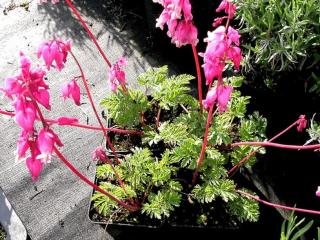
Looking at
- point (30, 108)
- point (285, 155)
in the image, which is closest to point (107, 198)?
point (30, 108)

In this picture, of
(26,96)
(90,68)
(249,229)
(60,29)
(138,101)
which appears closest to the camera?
(26,96)

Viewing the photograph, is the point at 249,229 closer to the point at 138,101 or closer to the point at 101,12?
the point at 138,101

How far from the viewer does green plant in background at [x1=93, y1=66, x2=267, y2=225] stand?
5.60 ft

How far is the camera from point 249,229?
210 centimetres

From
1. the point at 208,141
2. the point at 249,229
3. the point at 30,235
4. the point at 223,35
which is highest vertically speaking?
the point at 223,35

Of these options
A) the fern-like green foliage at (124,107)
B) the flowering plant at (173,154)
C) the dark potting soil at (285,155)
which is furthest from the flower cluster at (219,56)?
the dark potting soil at (285,155)

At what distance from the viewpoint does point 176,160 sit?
1.74 meters

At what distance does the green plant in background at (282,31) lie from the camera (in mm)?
1982

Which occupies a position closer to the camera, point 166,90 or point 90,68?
point 166,90

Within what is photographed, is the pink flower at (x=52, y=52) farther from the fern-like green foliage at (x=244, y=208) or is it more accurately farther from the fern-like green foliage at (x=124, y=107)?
the fern-like green foliage at (x=244, y=208)

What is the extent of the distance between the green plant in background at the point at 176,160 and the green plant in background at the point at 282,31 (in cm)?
31

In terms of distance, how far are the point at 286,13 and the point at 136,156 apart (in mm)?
925

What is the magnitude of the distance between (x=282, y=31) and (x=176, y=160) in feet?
2.60

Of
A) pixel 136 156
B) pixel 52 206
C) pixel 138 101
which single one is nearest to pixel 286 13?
pixel 138 101
